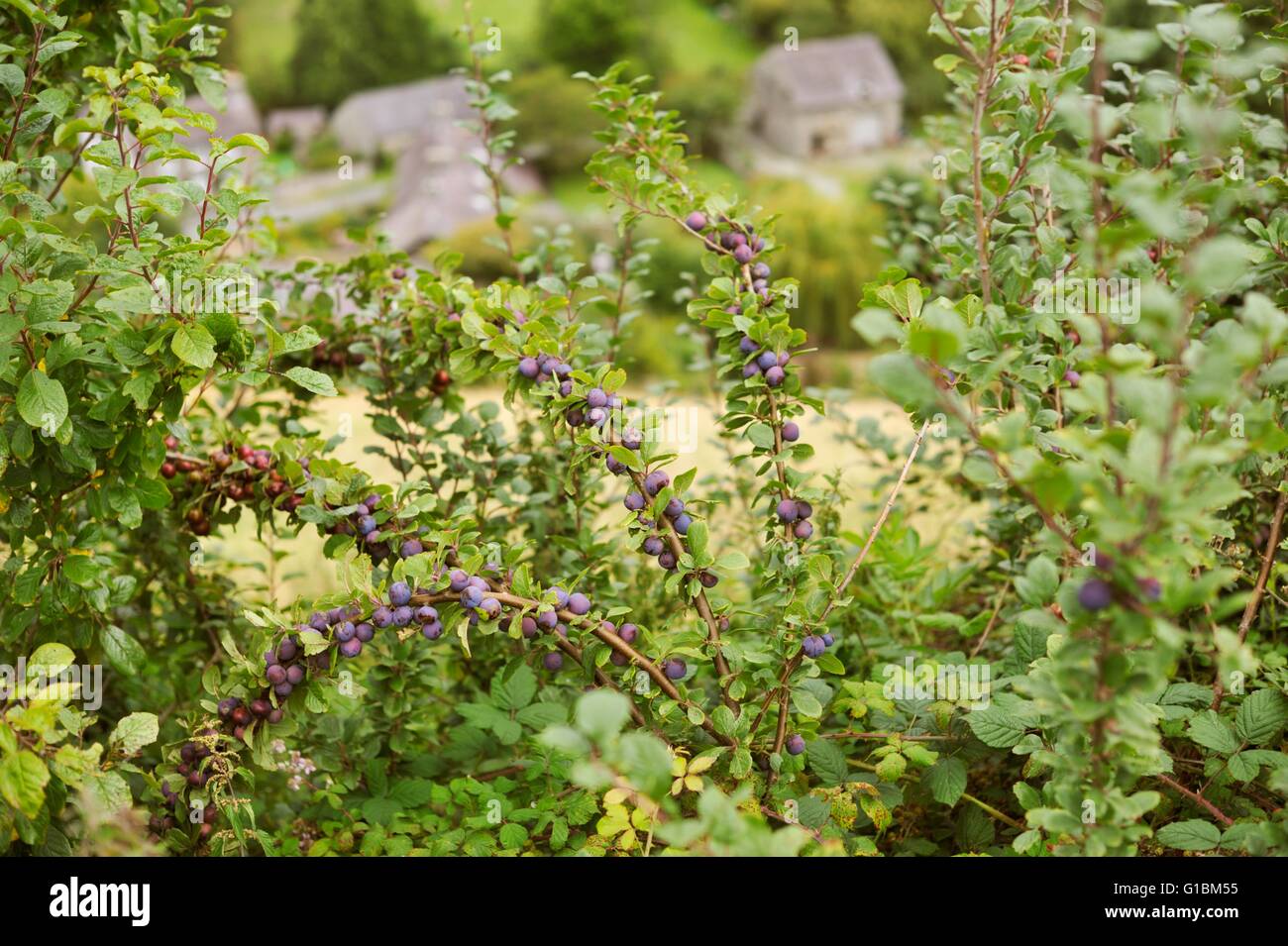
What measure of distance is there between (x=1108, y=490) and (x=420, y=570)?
0.68m

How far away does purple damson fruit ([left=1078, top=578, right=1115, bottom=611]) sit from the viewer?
79 cm

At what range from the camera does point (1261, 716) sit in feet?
4.23

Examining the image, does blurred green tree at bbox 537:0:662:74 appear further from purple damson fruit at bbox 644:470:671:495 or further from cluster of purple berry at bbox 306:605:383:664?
cluster of purple berry at bbox 306:605:383:664

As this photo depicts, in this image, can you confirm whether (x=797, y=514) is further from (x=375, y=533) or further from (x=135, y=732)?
(x=135, y=732)

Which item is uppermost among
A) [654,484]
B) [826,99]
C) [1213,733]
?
[654,484]

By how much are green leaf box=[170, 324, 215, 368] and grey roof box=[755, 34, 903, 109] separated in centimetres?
→ 770

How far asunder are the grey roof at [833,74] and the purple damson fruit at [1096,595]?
314 inches

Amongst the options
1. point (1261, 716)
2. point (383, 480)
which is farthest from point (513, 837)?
point (383, 480)

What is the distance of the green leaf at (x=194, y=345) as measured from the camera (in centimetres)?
113

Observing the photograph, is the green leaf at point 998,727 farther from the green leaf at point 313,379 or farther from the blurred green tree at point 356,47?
the blurred green tree at point 356,47

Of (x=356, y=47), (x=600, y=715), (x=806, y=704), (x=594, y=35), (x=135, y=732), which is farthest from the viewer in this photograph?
(x=356, y=47)

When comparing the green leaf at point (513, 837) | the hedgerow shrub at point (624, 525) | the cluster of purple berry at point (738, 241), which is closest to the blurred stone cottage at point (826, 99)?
the hedgerow shrub at point (624, 525)

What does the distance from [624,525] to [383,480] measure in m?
2.03
